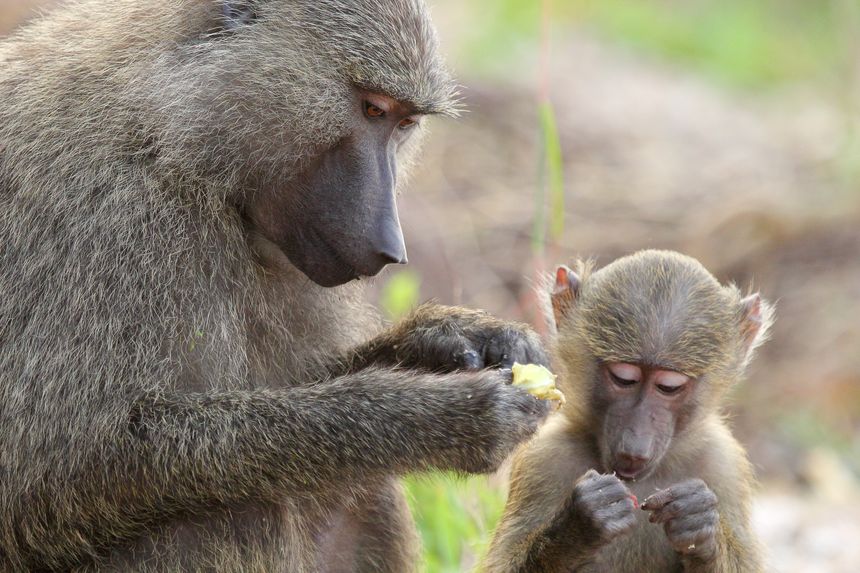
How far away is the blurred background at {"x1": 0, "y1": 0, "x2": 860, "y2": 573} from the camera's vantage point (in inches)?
217

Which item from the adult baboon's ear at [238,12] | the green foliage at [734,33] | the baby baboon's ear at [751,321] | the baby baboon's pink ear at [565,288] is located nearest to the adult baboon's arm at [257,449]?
the baby baboon's pink ear at [565,288]

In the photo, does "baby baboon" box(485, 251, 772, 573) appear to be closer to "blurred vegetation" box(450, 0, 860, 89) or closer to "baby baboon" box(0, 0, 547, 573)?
"baby baboon" box(0, 0, 547, 573)

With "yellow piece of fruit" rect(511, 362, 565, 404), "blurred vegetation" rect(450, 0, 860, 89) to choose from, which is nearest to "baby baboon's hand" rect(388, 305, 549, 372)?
"yellow piece of fruit" rect(511, 362, 565, 404)

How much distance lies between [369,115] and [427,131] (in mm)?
541

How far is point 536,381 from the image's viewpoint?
3340 mm

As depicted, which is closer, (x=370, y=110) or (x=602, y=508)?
(x=602, y=508)

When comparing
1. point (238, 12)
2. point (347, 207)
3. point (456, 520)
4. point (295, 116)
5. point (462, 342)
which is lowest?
point (456, 520)

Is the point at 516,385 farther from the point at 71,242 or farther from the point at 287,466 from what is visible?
the point at 71,242

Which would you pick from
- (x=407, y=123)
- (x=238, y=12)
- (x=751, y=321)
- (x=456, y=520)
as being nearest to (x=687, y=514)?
(x=751, y=321)

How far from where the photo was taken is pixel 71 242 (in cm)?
313

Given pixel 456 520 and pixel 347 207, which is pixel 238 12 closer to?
pixel 347 207

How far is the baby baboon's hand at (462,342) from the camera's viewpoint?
3.56 meters

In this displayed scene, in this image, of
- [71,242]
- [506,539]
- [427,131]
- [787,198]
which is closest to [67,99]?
[71,242]

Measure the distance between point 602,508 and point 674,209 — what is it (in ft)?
A: 16.8
